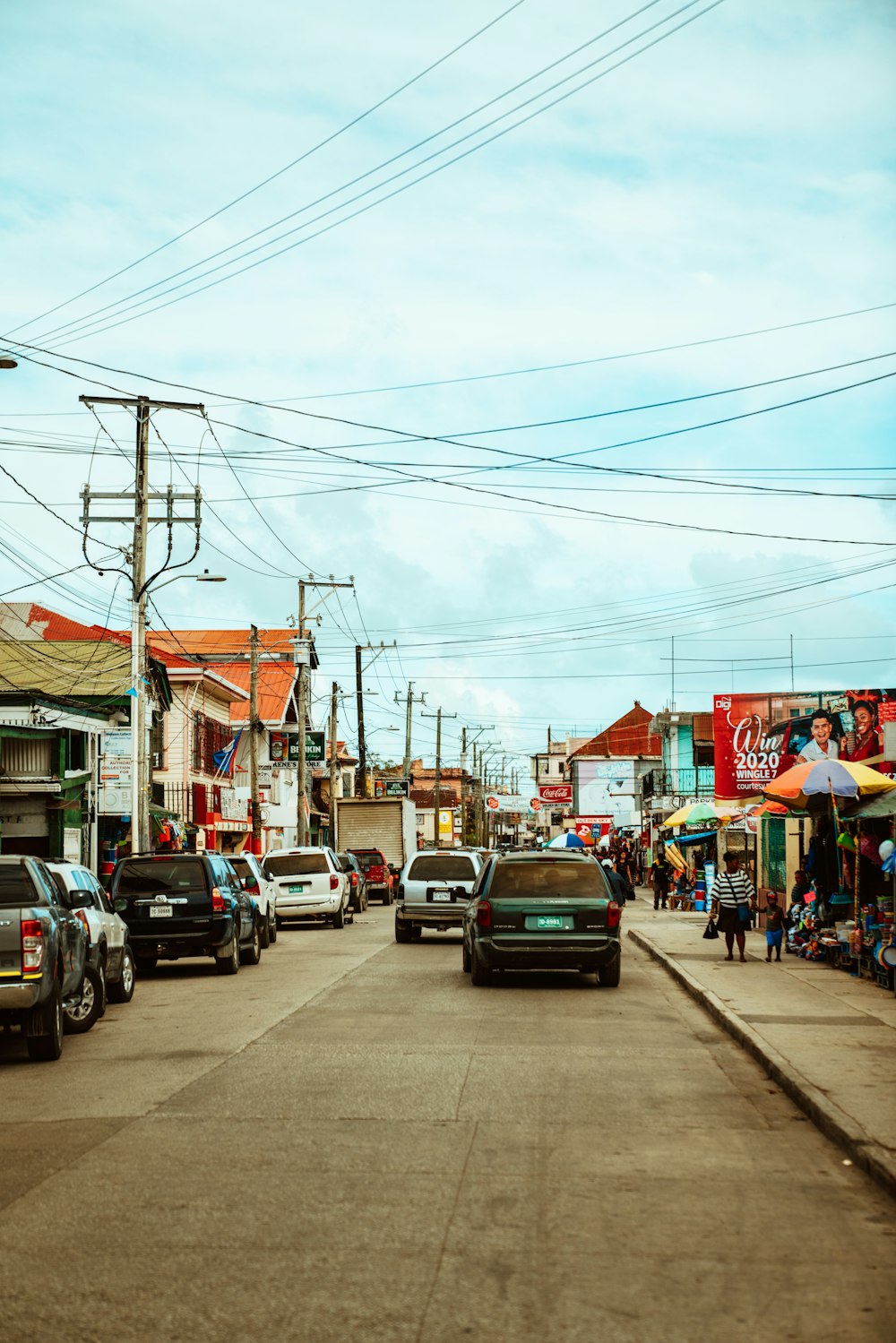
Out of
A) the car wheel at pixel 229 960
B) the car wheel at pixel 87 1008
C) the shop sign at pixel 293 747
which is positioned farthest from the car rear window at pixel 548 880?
the shop sign at pixel 293 747

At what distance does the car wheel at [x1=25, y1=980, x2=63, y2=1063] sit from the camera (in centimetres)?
1291

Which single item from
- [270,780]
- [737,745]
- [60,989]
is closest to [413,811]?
[270,780]

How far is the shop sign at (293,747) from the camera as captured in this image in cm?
6531

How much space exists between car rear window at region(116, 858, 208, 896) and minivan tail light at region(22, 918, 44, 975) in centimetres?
931

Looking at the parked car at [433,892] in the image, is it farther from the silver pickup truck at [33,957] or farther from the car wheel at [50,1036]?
the car wheel at [50,1036]

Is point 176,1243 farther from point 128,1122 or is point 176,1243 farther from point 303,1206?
point 128,1122

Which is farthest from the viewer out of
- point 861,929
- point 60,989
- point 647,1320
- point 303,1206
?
point 861,929

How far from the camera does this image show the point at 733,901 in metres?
22.8

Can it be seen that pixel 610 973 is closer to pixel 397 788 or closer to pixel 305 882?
pixel 305 882

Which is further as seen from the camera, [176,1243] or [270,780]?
[270,780]

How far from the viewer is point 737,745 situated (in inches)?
1703

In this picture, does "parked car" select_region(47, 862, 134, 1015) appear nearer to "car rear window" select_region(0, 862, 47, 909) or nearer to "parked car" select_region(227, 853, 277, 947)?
"car rear window" select_region(0, 862, 47, 909)

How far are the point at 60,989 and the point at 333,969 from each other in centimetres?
962

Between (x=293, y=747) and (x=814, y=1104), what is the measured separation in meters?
62.0
